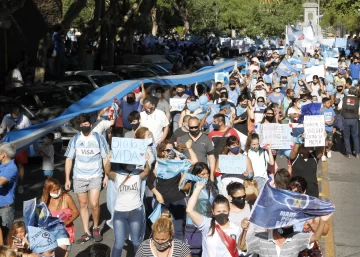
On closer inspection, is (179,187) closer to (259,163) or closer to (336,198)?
(259,163)

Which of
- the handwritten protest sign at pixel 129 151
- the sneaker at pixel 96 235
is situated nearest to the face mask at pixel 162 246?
the handwritten protest sign at pixel 129 151

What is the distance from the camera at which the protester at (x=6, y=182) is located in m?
8.28

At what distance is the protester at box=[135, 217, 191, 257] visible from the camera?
613 centimetres

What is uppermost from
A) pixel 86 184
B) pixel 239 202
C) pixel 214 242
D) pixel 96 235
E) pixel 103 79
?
pixel 103 79

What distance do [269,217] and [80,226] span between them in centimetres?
493

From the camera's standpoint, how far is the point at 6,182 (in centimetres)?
829

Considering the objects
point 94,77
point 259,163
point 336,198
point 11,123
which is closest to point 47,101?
point 11,123

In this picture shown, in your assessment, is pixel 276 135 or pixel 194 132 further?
pixel 276 135

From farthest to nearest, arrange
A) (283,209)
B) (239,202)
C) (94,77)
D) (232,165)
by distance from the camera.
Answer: (94,77), (232,165), (239,202), (283,209)

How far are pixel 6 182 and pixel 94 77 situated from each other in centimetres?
1285

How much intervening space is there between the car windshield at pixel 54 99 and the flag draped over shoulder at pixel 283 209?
11289mm

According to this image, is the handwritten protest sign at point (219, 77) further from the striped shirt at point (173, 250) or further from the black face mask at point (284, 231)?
the striped shirt at point (173, 250)

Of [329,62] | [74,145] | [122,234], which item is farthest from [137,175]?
[329,62]

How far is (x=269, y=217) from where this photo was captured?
20.5 ft
